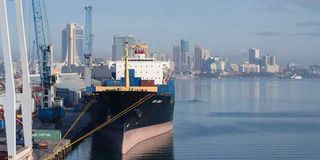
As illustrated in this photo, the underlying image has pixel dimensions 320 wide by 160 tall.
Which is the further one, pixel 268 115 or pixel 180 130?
pixel 268 115

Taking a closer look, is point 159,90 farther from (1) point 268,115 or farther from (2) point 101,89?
(1) point 268,115

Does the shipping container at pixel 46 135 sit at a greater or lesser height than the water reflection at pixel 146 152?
greater

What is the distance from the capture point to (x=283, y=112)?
6366cm

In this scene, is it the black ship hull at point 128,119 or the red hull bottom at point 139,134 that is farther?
the black ship hull at point 128,119

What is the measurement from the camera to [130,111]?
31281 mm

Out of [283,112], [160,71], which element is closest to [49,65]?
[160,71]

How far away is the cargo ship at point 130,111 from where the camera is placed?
102ft

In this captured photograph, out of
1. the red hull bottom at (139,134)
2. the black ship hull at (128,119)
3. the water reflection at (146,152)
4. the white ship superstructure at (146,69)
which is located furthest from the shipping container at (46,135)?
the white ship superstructure at (146,69)

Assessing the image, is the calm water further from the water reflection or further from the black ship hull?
the black ship hull

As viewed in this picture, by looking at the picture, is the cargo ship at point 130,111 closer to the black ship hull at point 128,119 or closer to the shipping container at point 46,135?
the black ship hull at point 128,119

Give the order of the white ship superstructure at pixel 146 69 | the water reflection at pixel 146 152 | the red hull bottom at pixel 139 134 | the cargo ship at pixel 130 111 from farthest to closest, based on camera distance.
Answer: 1. the white ship superstructure at pixel 146 69
2. the cargo ship at pixel 130 111
3. the red hull bottom at pixel 139 134
4. the water reflection at pixel 146 152

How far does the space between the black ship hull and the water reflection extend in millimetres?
342

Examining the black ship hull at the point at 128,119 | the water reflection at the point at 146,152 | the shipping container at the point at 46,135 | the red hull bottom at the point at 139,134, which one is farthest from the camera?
the shipping container at the point at 46,135

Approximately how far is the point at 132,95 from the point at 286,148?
34.2 feet
